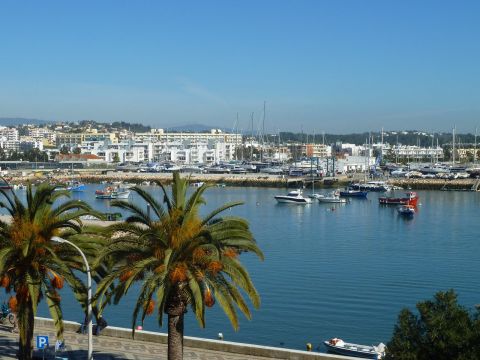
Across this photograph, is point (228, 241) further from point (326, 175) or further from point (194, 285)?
point (326, 175)

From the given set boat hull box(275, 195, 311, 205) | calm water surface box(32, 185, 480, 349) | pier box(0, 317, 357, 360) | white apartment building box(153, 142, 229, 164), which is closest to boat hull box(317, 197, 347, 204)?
boat hull box(275, 195, 311, 205)

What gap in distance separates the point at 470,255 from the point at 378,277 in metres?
9.23

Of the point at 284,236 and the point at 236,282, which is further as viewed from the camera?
the point at 284,236

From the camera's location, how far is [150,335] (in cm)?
1684

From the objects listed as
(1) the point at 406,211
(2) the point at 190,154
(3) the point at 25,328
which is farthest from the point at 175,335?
(2) the point at 190,154

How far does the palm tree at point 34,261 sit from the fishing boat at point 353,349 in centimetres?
893

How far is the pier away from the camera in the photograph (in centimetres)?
1552

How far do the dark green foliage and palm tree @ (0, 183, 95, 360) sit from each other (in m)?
5.59

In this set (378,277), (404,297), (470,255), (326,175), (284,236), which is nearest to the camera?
(404,297)

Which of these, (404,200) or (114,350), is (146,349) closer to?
(114,350)

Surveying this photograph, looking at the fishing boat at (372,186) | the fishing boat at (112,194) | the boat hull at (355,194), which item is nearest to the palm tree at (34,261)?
the fishing boat at (112,194)

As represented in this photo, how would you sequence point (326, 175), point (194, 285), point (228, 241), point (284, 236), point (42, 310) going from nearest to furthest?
point (194, 285)
point (228, 241)
point (42, 310)
point (284, 236)
point (326, 175)

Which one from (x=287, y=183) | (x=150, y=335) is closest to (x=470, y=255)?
(x=150, y=335)

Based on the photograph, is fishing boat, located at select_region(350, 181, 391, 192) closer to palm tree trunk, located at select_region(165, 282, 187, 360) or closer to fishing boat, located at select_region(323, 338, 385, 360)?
fishing boat, located at select_region(323, 338, 385, 360)
